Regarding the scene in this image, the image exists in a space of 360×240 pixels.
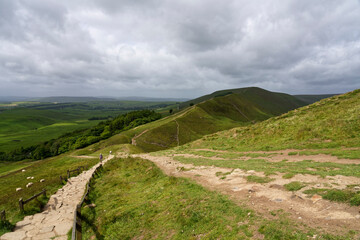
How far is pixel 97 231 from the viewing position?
13312 millimetres

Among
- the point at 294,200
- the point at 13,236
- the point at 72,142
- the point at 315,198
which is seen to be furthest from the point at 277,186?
the point at 72,142

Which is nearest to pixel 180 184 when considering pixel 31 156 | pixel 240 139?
pixel 240 139

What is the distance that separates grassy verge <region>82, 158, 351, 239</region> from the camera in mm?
8828

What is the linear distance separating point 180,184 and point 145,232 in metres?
6.07

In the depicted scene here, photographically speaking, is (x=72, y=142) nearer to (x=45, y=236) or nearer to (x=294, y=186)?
(x=45, y=236)

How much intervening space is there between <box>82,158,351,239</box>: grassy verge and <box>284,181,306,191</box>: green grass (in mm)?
3248

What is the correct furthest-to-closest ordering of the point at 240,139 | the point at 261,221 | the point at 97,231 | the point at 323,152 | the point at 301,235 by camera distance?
the point at 240,139 < the point at 323,152 < the point at 97,231 < the point at 261,221 < the point at 301,235

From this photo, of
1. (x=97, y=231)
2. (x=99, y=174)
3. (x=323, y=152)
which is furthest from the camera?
(x=99, y=174)

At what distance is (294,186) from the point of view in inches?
466

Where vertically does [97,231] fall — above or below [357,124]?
below

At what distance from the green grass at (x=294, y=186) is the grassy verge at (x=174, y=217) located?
128 inches

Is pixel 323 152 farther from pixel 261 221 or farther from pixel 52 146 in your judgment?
pixel 52 146

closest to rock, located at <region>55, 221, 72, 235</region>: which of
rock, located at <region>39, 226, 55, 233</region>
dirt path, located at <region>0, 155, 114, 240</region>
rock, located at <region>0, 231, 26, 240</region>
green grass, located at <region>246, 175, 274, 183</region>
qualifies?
dirt path, located at <region>0, 155, 114, 240</region>

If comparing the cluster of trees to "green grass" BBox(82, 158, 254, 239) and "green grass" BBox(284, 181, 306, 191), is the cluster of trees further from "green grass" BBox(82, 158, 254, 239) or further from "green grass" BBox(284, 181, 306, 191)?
"green grass" BBox(284, 181, 306, 191)
